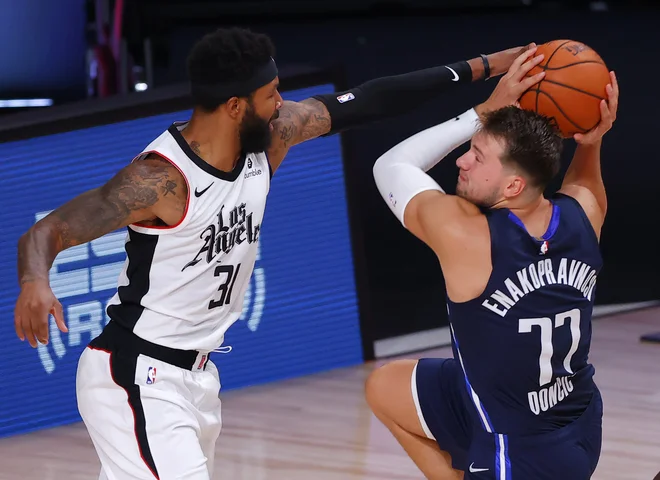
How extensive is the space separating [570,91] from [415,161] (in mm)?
531

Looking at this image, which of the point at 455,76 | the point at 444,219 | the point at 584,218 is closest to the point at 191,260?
the point at 444,219

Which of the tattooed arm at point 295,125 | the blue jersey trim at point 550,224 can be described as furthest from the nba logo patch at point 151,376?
the blue jersey trim at point 550,224

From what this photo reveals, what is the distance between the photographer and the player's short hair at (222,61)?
11.3ft

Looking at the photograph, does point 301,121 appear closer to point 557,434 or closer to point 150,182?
point 150,182

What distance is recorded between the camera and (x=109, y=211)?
3266mm

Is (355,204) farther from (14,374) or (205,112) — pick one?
(205,112)

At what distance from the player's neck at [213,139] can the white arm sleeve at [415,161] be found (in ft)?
1.60

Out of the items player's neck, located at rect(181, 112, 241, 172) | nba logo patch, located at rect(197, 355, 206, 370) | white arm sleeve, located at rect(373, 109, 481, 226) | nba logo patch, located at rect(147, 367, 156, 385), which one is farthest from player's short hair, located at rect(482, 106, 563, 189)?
nba logo patch, located at rect(147, 367, 156, 385)

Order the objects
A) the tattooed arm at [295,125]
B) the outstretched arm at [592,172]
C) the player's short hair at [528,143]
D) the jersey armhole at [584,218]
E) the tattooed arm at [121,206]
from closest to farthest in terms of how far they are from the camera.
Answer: the tattooed arm at [121,206] < the player's short hair at [528,143] < the jersey armhole at [584,218] < the outstretched arm at [592,172] < the tattooed arm at [295,125]

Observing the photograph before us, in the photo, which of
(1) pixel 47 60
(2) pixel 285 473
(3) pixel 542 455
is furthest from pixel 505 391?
(1) pixel 47 60

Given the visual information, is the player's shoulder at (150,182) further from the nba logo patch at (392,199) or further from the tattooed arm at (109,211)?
the nba logo patch at (392,199)

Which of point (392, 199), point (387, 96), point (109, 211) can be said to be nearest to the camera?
point (109, 211)

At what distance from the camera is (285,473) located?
16.8 feet

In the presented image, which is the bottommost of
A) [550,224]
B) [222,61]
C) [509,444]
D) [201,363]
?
[509,444]
